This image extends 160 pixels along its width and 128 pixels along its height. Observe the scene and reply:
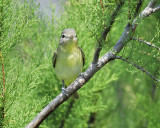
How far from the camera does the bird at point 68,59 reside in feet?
5.35

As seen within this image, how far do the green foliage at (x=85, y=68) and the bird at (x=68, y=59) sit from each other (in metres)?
0.08

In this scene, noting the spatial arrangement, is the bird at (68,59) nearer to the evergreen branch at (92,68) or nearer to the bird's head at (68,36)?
→ the bird's head at (68,36)

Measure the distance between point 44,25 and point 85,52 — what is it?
1.16 ft

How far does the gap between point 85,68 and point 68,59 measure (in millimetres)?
231

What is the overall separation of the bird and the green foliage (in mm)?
80

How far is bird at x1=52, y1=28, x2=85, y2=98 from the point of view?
5.35 feet

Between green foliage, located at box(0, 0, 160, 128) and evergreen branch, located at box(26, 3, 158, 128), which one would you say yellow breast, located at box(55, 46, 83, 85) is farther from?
evergreen branch, located at box(26, 3, 158, 128)

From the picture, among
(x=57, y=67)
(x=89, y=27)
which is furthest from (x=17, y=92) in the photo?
(x=57, y=67)

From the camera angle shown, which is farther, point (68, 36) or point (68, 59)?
point (68, 59)

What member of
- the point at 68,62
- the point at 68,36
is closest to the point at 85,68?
the point at 68,62

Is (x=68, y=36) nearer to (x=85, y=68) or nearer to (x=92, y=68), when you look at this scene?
(x=85, y=68)

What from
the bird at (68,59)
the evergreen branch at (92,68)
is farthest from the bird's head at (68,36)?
the evergreen branch at (92,68)

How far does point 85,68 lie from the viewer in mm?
1866

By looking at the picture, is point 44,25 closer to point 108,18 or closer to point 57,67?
point 57,67
